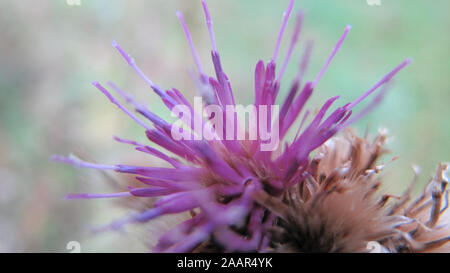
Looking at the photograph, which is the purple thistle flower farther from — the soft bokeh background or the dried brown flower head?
the soft bokeh background

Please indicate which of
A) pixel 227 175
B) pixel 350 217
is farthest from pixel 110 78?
pixel 350 217

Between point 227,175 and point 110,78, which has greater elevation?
point 110,78

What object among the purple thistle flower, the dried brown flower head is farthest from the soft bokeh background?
the dried brown flower head

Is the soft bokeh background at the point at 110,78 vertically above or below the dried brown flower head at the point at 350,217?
above

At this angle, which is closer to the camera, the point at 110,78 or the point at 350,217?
the point at 350,217

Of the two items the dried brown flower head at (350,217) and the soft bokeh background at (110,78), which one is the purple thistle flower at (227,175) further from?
the soft bokeh background at (110,78)

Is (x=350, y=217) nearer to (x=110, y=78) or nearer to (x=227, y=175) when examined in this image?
(x=227, y=175)

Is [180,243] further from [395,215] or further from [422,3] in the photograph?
[422,3]

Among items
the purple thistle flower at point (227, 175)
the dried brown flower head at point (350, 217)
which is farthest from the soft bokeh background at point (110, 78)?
the dried brown flower head at point (350, 217)
